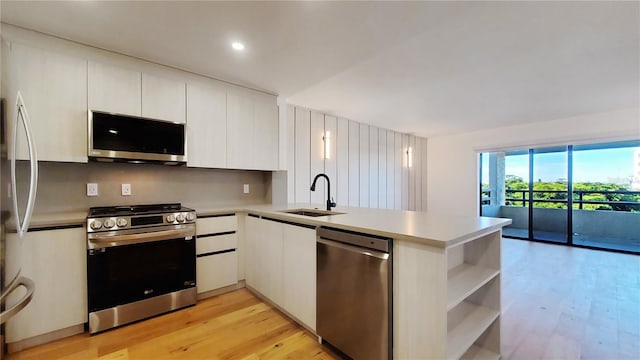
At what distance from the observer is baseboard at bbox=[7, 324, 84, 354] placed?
1810mm

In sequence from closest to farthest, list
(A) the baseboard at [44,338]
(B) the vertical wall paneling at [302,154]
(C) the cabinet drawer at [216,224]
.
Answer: (A) the baseboard at [44,338] → (C) the cabinet drawer at [216,224] → (B) the vertical wall paneling at [302,154]

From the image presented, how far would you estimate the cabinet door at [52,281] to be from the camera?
1.83 m

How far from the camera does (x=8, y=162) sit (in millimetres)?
1393

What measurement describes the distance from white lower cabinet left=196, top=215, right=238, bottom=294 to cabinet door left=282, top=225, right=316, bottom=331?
2.70ft

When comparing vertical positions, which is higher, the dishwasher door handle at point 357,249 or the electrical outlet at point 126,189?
the electrical outlet at point 126,189

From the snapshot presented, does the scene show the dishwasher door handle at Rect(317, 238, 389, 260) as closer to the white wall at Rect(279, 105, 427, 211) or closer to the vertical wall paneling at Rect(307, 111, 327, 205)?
the white wall at Rect(279, 105, 427, 211)

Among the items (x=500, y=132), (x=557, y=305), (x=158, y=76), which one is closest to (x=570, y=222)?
(x=500, y=132)

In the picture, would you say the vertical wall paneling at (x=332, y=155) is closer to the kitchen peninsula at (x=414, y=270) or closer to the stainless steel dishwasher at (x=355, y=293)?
the kitchen peninsula at (x=414, y=270)

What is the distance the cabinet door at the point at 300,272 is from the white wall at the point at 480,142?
5216 mm

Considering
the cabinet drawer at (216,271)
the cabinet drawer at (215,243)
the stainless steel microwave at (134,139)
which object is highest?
the stainless steel microwave at (134,139)

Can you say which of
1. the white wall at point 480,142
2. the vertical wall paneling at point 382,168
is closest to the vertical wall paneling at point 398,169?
the vertical wall paneling at point 382,168

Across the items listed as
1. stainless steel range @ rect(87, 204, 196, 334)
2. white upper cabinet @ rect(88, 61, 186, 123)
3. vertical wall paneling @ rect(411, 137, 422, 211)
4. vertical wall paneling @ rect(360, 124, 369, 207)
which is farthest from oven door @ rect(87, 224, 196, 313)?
vertical wall paneling @ rect(411, 137, 422, 211)

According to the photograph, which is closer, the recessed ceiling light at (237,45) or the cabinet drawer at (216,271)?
the recessed ceiling light at (237,45)

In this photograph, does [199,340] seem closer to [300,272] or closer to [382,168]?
[300,272]
